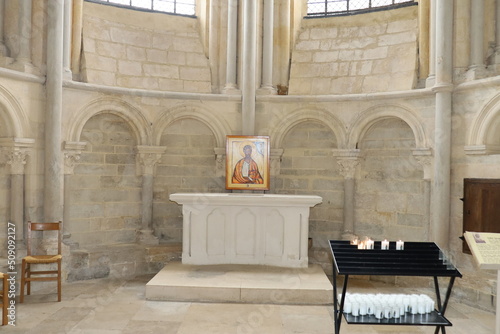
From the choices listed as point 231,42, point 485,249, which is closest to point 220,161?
point 231,42

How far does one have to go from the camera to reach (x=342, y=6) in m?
8.98

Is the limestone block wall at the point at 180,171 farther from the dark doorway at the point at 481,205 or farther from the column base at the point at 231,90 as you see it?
the dark doorway at the point at 481,205

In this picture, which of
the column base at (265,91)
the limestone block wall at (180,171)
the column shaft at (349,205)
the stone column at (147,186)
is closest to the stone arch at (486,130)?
the column shaft at (349,205)

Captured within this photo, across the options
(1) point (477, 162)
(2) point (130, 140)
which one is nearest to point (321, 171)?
(1) point (477, 162)

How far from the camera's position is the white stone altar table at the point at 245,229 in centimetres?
704

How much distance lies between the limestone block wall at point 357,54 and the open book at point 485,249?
4.51 meters

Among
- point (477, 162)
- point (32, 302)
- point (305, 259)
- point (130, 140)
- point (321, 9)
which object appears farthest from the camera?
point (321, 9)

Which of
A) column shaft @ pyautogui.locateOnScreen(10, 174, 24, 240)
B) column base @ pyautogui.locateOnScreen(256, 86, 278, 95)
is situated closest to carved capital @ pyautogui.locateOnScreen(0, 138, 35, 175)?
column shaft @ pyautogui.locateOnScreen(10, 174, 24, 240)

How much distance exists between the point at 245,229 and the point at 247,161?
121cm

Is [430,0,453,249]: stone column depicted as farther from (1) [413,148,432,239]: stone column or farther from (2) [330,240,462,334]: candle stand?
(2) [330,240,462,334]: candle stand

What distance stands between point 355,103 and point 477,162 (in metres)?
2.28

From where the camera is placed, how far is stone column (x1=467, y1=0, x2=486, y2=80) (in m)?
6.78

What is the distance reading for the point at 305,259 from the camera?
7082 mm

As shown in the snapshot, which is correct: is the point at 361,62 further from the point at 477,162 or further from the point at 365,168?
the point at 477,162
